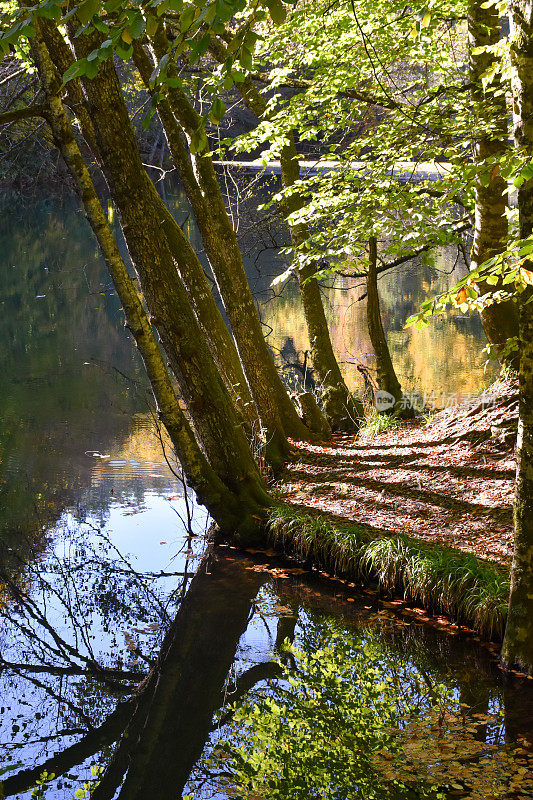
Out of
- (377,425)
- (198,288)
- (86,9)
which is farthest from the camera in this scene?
(377,425)

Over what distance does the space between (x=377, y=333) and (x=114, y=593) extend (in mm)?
6102

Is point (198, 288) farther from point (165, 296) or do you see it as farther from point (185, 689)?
point (185, 689)

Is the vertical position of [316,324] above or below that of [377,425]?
above

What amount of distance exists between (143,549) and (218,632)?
211cm

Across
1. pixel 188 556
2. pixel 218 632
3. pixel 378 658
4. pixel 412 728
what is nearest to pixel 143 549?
pixel 188 556

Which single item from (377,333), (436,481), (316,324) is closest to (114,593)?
(436,481)

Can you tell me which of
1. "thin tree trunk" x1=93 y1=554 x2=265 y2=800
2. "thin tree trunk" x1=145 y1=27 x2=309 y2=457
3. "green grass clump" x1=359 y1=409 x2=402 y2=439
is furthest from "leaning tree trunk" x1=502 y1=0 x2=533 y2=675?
"green grass clump" x1=359 y1=409 x2=402 y2=439

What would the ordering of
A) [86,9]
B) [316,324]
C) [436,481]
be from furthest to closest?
1. [316,324]
2. [436,481]
3. [86,9]

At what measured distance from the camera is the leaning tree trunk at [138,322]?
247 inches

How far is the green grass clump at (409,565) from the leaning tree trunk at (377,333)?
14.0 ft

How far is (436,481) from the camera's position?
7.96m

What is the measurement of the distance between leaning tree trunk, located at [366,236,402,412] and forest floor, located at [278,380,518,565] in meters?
1.72

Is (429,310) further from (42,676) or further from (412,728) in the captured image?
(42,676)

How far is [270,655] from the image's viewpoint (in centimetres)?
589
